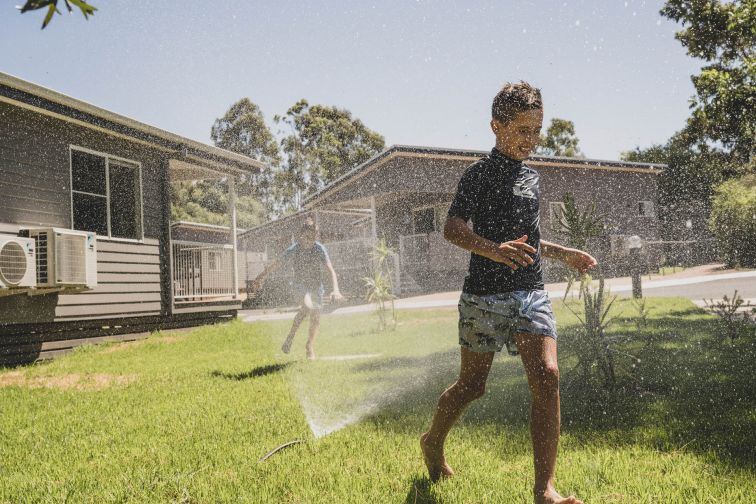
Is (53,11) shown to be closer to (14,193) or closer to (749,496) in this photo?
(749,496)

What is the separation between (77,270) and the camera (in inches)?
347

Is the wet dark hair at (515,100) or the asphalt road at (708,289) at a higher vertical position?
the wet dark hair at (515,100)

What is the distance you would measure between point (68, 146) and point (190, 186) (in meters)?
29.0

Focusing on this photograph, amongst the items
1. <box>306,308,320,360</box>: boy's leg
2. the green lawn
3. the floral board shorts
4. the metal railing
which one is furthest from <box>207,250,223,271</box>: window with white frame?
the floral board shorts

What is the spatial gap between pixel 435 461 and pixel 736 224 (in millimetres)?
21964

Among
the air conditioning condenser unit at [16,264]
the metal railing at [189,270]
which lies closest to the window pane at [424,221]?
the metal railing at [189,270]

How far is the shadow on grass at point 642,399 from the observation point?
3.33 metres

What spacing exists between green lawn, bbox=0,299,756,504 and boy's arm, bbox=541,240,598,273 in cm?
94

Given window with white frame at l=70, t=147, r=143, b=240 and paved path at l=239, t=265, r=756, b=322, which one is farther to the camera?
paved path at l=239, t=265, r=756, b=322

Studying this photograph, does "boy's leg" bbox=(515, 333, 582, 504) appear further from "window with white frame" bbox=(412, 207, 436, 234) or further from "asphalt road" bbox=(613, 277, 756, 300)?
"window with white frame" bbox=(412, 207, 436, 234)

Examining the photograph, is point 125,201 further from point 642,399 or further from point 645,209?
point 645,209

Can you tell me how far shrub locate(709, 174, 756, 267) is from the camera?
66.7ft

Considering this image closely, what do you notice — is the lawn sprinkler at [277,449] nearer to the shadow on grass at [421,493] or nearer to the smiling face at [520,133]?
the shadow on grass at [421,493]

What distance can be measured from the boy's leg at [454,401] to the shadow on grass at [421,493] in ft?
0.19
